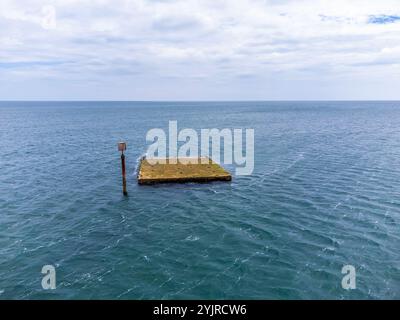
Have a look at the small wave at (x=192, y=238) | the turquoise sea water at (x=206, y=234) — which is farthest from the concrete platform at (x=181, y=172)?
the small wave at (x=192, y=238)

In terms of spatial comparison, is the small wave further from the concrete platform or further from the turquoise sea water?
the concrete platform

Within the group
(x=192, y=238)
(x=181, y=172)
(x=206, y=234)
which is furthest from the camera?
(x=181, y=172)

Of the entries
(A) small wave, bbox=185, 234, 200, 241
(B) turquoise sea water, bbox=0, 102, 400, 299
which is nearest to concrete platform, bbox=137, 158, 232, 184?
(B) turquoise sea water, bbox=0, 102, 400, 299

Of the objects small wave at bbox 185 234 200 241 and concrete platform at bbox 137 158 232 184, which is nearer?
small wave at bbox 185 234 200 241

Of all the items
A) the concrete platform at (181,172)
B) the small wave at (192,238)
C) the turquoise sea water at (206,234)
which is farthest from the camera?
the concrete platform at (181,172)

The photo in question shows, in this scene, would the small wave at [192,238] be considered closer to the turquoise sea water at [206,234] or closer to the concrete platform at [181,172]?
the turquoise sea water at [206,234]

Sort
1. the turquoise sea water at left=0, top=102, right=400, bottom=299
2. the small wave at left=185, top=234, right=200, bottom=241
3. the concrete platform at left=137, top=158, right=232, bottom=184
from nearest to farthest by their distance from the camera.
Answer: the turquoise sea water at left=0, top=102, right=400, bottom=299 → the small wave at left=185, top=234, right=200, bottom=241 → the concrete platform at left=137, top=158, right=232, bottom=184

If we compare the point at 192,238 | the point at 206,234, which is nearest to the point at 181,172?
the point at 206,234

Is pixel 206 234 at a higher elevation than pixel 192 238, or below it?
higher

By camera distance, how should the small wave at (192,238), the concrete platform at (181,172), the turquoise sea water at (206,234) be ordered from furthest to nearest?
the concrete platform at (181,172), the small wave at (192,238), the turquoise sea water at (206,234)

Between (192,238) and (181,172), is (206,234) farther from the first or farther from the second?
(181,172)
